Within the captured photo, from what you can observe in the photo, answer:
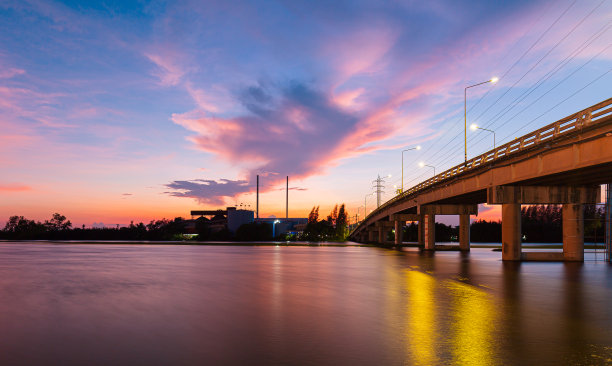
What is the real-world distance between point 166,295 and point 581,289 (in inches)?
664

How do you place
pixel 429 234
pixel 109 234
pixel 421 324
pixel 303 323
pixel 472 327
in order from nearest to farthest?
1. pixel 472 327
2. pixel 421 324
3. pixel 303 323
4. pixel 429 234
5. pixel 109 234

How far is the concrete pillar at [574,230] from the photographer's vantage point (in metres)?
39.7

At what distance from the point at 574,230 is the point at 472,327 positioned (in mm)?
33681

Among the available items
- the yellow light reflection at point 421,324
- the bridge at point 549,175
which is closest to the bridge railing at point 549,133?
the bridge at point 549,175

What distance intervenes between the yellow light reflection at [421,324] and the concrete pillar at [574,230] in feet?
83.1

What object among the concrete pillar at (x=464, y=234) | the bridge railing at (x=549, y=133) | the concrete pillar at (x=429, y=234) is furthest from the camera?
the concrete pillar at (x=429, y=234)

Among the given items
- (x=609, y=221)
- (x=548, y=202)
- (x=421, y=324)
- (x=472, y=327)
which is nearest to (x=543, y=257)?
(x=548, y=202)

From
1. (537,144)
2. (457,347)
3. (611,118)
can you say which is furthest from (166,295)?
(537,144)

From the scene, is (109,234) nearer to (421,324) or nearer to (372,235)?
(372,235)

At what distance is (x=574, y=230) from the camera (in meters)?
39.8

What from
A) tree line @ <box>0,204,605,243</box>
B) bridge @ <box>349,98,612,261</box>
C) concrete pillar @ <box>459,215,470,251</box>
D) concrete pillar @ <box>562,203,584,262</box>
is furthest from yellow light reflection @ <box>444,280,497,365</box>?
tree line @ <box>0,204,605,243</box>

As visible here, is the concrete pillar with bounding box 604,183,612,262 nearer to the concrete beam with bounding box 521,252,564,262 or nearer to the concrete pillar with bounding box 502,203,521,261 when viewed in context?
the concrete beam with bounding box 521,252,564,262

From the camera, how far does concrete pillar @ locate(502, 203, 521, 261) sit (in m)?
40.8

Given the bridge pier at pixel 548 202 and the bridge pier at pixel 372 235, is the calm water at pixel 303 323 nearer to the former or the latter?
the bridge pier at pixel 548 202
